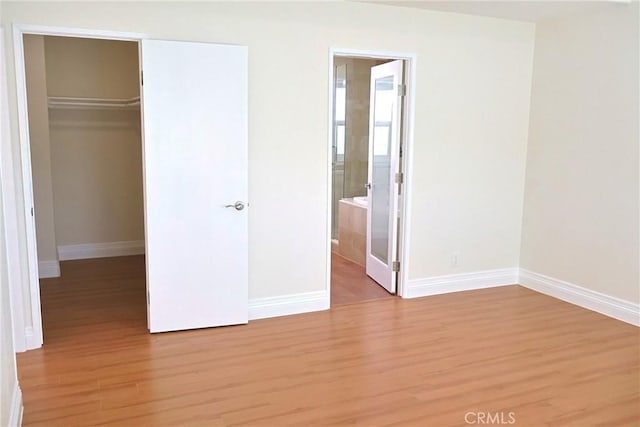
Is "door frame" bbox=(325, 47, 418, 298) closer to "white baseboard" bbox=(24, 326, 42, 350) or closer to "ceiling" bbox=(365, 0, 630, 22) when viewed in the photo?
"ceiling" bbox=(365, 0, 630, 22)

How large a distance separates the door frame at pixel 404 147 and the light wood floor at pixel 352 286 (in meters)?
0.25

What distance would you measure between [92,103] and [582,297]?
545 cm

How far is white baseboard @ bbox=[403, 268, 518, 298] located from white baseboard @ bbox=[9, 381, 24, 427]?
307 cm

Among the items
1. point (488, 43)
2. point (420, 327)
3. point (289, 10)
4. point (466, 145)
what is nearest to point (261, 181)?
point (289, 10)

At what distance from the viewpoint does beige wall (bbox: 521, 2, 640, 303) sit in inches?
161

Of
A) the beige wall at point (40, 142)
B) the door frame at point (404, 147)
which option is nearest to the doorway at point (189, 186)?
the door frame at point (404, 147)

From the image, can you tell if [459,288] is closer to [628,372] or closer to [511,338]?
[511,338]

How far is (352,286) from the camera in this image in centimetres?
509

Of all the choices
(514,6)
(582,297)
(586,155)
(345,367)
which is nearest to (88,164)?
(345,367)

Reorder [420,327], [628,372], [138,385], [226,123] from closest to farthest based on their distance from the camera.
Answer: [138,385], [628,372], [226,123], [420,327]

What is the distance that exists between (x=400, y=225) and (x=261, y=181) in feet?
4.55

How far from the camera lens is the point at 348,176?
681 centimetres

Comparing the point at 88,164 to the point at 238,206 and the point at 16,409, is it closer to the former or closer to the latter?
the point at 238,206

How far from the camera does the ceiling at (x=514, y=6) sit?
4.04 metres
